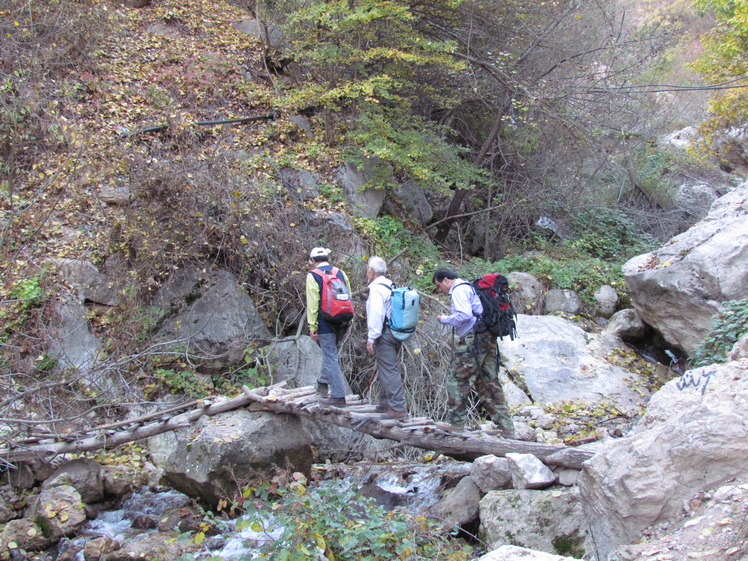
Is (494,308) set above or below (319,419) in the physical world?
above

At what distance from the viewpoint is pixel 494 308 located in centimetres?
584

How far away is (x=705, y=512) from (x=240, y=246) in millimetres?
6997

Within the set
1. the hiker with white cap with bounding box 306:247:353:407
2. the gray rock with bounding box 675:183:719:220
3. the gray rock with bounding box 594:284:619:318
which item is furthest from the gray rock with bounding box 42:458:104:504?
the gray rock with bounding box 675:183:719:220

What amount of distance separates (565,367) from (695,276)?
2.28 m

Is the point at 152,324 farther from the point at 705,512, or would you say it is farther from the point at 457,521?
the point at 705,512

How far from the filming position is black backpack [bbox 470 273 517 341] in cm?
584

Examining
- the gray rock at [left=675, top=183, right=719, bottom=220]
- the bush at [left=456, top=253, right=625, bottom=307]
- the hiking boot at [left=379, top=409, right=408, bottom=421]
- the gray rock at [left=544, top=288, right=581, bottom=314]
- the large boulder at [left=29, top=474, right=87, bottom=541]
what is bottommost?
the large boulder at [left=29, top=474, right=87, bottom=541]

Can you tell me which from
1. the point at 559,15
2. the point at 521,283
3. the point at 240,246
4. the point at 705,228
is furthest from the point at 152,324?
the point at 559,15

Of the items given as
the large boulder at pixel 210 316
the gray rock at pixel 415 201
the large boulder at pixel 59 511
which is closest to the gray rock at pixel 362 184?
the gray rock at pixel 415 201

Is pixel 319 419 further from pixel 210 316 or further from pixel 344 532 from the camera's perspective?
pixel 210 316

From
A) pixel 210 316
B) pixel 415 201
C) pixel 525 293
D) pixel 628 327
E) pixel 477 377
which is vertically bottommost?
pixel 210 316

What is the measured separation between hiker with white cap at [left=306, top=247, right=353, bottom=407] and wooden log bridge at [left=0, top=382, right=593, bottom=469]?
0.30 m

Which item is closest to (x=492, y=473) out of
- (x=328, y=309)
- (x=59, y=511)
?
(x=328, y=309)

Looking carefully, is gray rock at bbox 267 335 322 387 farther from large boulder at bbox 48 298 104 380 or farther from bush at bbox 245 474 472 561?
bush at bbox 245 474 472 561
